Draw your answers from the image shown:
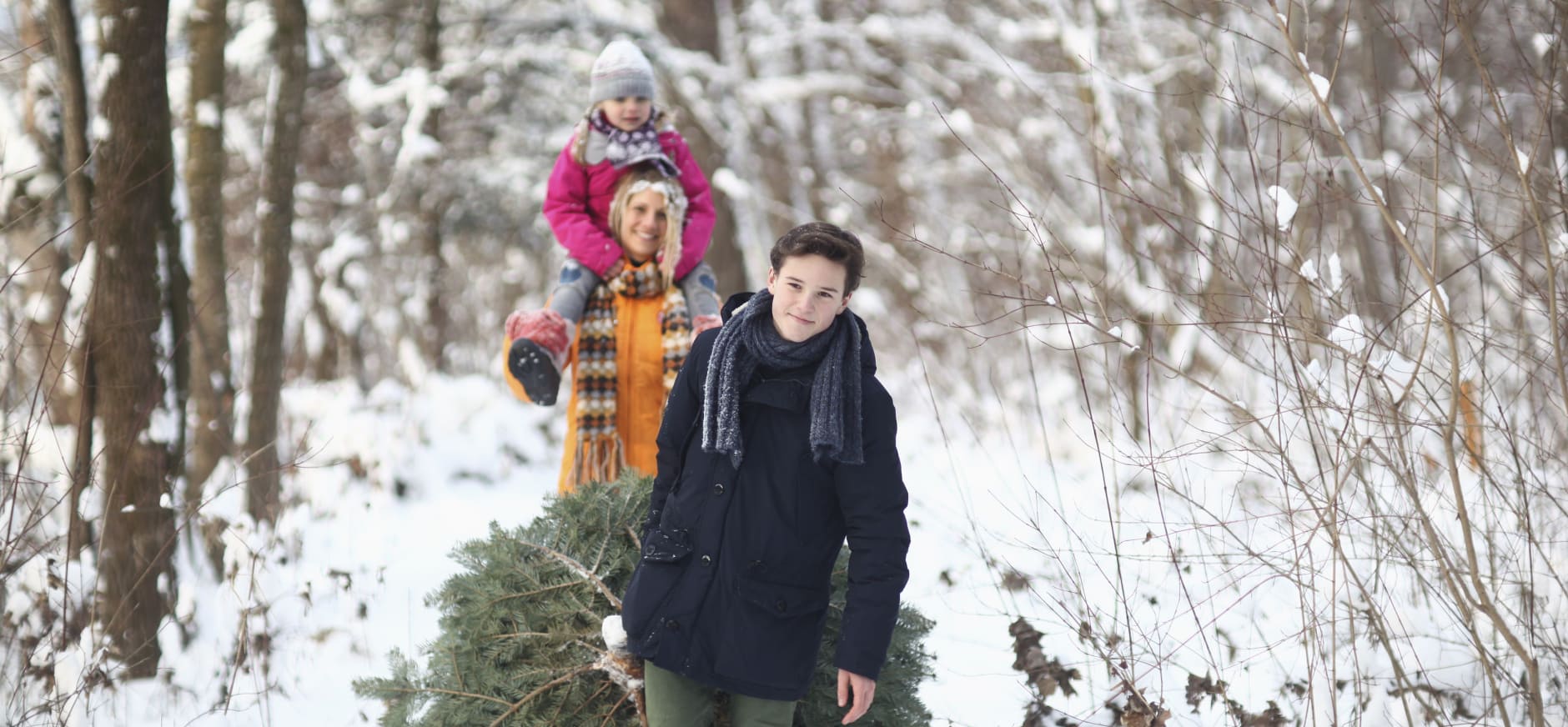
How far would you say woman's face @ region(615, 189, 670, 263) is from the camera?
12.3ft

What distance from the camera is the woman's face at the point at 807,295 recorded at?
227 cm

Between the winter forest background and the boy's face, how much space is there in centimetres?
86

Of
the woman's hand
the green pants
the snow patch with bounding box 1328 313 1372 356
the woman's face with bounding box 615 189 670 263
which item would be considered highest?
the woman's face with bounding box 615 189 670 263

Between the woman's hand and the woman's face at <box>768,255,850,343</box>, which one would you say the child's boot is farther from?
the woman's face at <box>768,255,850,343</box>

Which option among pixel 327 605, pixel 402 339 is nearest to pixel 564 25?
pixel 402 339

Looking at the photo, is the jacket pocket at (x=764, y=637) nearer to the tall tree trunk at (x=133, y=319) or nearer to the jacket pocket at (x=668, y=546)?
the jacket pocket at (x=668, y=546)

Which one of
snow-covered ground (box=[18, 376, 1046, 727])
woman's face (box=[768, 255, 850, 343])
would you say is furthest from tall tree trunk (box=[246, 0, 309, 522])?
woman's face (box=[768, 255, 850, 343])

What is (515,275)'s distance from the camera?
49.7 ft

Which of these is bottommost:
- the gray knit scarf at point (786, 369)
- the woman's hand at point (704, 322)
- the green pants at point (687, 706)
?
the green pants at point (687, 706)

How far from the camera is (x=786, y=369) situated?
2.31 metres

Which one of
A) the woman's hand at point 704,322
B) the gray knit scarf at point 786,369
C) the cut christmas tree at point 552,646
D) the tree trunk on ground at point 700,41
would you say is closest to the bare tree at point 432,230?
the tree trunk on ground at point 700,41

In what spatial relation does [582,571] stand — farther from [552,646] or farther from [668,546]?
[668,546]

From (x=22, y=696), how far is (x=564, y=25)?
23.3 feet

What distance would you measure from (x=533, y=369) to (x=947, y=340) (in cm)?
880
